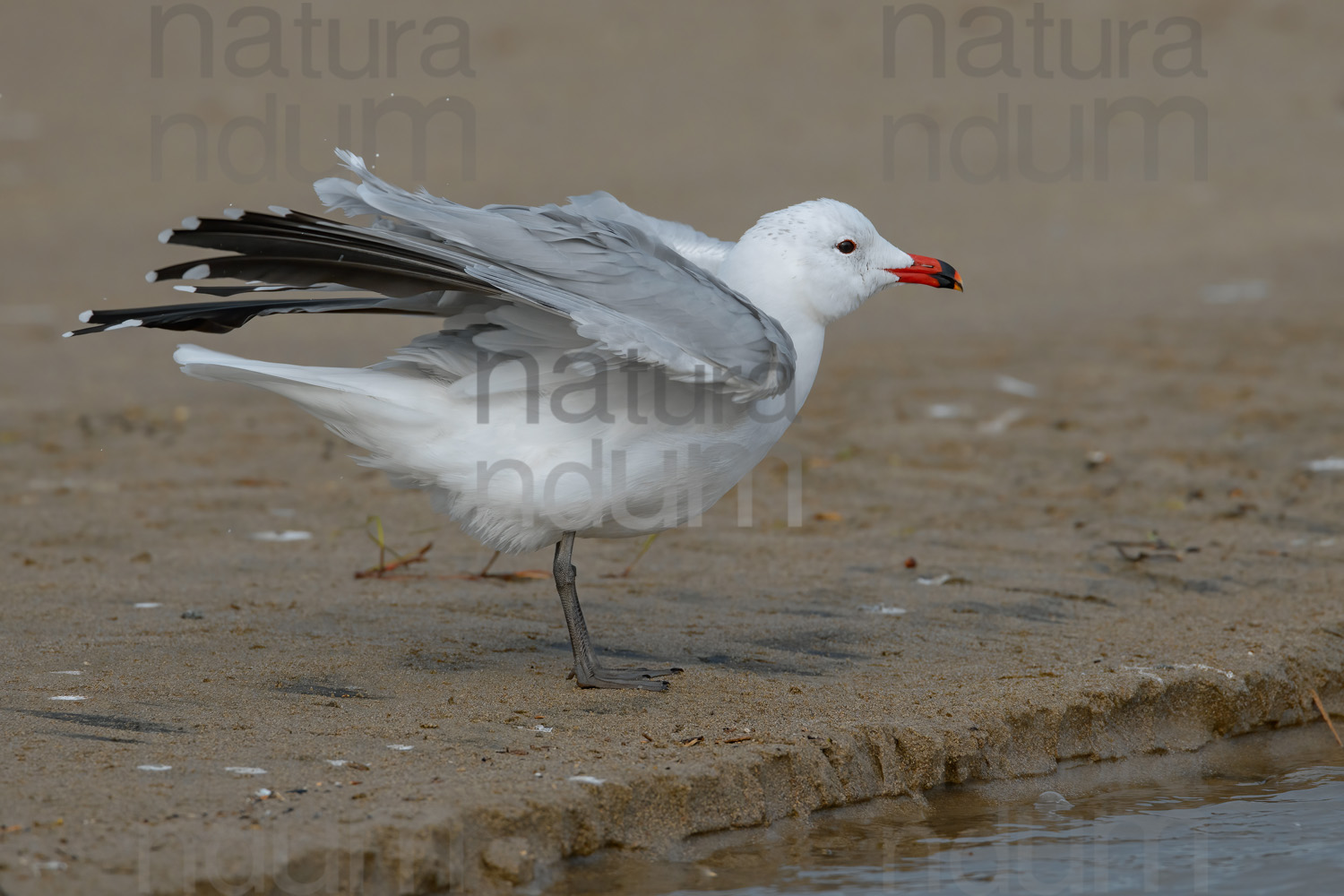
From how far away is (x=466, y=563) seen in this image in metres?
5.64

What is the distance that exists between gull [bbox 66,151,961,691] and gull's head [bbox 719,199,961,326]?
0.24 meters

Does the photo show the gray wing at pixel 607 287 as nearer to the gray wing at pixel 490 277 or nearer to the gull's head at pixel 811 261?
the gray wing at pixel 490 277

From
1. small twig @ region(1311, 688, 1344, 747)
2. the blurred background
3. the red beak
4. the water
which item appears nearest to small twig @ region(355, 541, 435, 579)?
the red beak

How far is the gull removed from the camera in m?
3.56

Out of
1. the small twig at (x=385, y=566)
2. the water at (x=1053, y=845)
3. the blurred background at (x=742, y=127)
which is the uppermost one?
the blurred background at (x=742, y=127)

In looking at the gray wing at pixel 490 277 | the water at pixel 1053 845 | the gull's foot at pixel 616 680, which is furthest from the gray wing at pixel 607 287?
the water at pixel 1053 845

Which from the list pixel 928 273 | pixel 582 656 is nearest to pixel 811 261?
pixel 928 273

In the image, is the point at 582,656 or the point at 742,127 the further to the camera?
the point at 742,127

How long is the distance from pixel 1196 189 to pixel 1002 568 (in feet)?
28.1

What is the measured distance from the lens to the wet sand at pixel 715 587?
316cm

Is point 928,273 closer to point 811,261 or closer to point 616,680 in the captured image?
point 811,261

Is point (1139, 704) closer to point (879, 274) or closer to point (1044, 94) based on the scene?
point (879, 274)

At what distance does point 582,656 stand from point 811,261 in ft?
4.16

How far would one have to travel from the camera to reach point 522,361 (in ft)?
12.5
